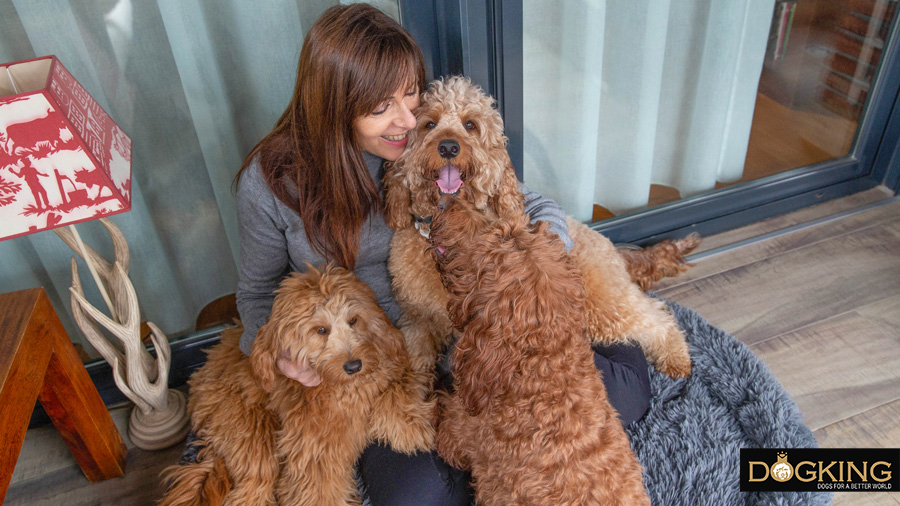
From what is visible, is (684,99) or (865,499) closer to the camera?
(865,499)

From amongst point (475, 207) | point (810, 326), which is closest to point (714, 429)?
point (810, 326)

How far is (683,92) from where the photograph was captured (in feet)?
7.96

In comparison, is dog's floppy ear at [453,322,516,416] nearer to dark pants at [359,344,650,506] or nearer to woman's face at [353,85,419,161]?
dark pants at [359,344,650,506]

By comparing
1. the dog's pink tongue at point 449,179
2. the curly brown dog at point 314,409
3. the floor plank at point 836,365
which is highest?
the dog's pink tongue at point 449,179

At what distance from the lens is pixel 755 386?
6.23 ft

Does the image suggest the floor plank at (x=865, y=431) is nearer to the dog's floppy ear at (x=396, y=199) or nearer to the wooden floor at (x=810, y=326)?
the wooden floor at (x=810, y=326)

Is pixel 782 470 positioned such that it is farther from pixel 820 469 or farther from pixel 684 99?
pixel 684 99

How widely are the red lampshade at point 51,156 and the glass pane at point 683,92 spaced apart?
54.8 inches

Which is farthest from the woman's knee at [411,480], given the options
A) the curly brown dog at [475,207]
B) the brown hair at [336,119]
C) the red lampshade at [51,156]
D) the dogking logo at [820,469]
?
the red lampshade at [51,156]

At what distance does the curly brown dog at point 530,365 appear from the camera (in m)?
1.18

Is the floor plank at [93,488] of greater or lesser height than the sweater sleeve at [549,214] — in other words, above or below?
below

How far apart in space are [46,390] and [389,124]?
48.9 inches

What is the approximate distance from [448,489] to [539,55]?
4.86ft

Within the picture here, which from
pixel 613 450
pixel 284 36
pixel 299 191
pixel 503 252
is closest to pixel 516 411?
pixel 613 450
